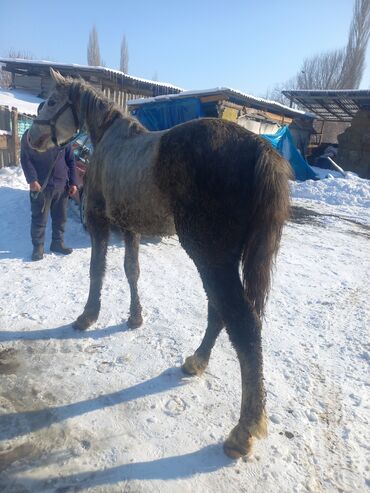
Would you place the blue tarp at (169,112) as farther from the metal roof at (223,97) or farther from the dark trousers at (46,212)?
the dark trousers at (46,212)

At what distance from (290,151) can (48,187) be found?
37.6 feet

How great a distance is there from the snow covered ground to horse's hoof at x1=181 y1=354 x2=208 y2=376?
0.06 meters

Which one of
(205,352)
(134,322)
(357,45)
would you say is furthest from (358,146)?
(357,45)

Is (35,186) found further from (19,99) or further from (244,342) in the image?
(19,99)

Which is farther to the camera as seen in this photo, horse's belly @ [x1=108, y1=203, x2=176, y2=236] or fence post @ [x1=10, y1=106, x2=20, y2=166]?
fence post @ [x1=10, y1=106, x2=20, y2=166]

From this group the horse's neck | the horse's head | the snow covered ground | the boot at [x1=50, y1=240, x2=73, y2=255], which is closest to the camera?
the snow covered ground

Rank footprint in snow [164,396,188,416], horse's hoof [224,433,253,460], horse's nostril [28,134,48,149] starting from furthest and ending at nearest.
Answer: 1. horse's nostril [28,134,48,149]
2. footprint in snow [164,396,188,416]
3. horse's hoof [224,433,253,460]

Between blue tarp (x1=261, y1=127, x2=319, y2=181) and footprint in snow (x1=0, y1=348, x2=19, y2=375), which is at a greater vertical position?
blue tarp (x1=261, y1=127, x2=319, y2=181)

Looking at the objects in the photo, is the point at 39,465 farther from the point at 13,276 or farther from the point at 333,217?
the point at 333,217

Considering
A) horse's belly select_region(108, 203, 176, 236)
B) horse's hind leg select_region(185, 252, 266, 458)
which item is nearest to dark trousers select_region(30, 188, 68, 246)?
horse's belly select_region(108, 203, 176, 236)

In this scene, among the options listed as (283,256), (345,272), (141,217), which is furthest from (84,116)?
(345,272)

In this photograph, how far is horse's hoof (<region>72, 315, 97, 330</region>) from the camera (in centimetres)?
317

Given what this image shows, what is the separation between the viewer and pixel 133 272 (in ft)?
11.2

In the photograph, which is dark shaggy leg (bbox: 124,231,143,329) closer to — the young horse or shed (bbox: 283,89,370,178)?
the young horse
